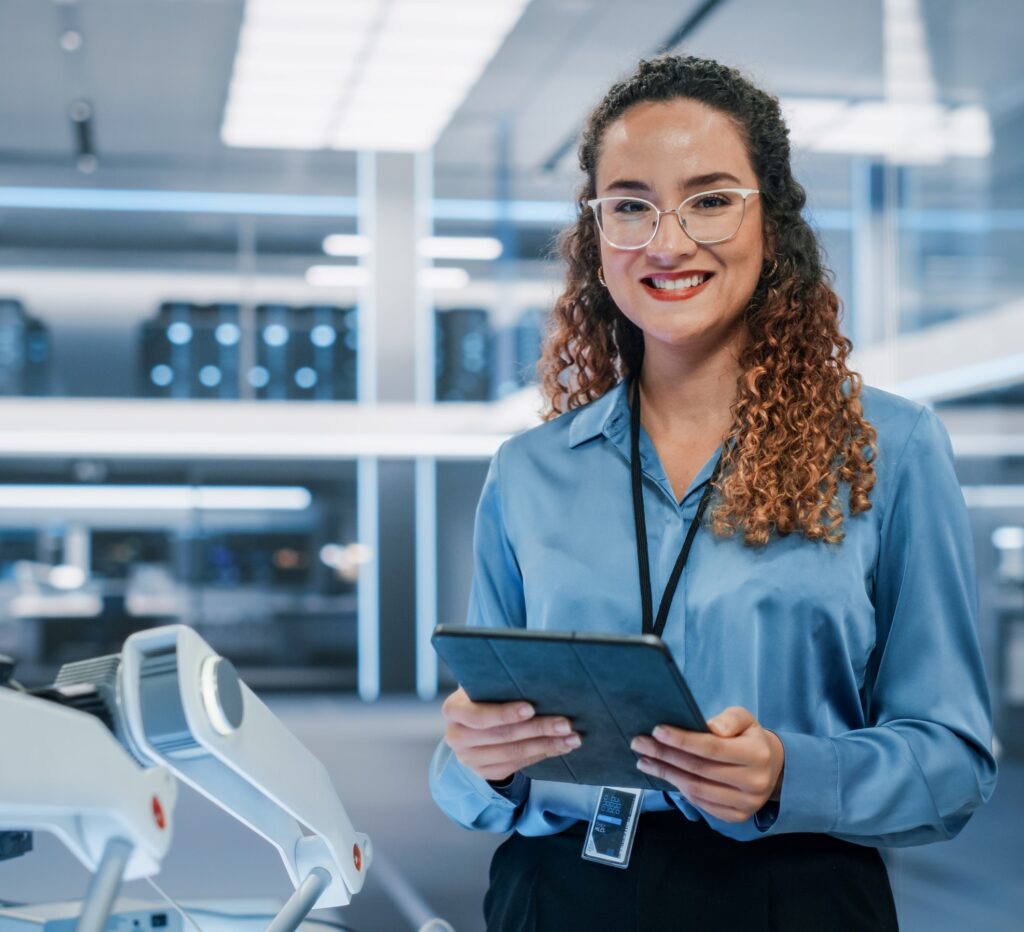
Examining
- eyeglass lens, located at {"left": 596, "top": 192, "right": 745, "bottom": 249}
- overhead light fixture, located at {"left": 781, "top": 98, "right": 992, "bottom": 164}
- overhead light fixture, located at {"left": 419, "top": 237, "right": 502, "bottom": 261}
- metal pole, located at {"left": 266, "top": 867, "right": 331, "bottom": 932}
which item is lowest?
metal pole, located at {"left": 266, "top": 867, "right": 331, "bottom": 932}

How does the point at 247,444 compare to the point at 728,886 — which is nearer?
the point at 728,886

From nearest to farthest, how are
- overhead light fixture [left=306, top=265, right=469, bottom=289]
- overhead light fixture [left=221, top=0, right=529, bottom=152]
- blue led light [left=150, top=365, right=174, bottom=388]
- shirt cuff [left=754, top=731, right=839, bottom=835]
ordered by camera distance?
1. shirt cuff [left=754, top=731, right=839, bottom=835]
2. overhead light fixture [left=221, top=0, right=529, bottom=152]
3. blue led light [left=150, top=365, right=174, bottom=388]
4. overhead light fixture [left=306, top=265, right=469, bottom=289]

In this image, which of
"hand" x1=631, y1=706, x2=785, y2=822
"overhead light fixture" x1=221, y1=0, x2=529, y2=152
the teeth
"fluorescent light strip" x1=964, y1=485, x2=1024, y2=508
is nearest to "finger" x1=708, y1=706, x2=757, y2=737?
"hand" x1=631, y1=706, x2=785, y2=822

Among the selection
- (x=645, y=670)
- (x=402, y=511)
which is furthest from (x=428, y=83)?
(x=645, y=670)

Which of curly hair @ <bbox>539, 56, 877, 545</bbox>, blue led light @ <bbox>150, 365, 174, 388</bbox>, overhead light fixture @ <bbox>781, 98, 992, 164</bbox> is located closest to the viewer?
curly hair @ <bbox>539, 56, 877, 545</bbox>

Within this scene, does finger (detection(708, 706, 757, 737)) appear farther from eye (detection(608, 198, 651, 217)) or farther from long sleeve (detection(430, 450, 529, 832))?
eye (detection(608, 198, 651, 217))

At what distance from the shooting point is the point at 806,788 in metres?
1.15

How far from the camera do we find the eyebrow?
4.35 feet

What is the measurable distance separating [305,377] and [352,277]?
0.93 metres

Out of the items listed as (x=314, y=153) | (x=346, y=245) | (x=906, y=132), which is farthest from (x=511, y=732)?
(x=314, y=153)

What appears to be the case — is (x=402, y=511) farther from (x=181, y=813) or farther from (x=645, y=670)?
(x=645, y=670)

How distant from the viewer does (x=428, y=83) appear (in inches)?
282

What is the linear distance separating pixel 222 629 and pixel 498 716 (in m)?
8.66

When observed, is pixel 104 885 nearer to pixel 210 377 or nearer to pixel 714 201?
pixel 714 201
